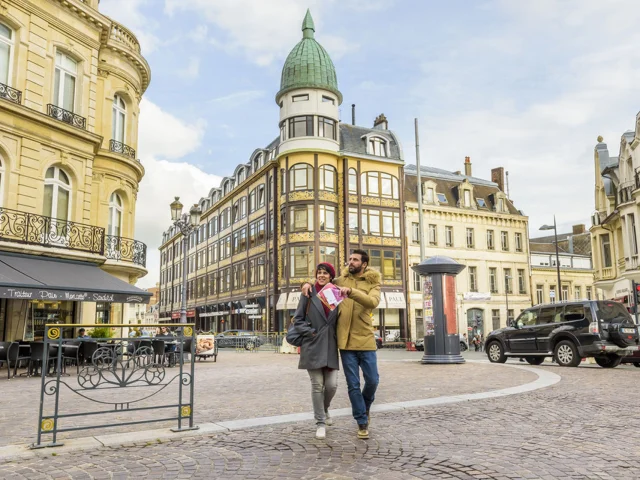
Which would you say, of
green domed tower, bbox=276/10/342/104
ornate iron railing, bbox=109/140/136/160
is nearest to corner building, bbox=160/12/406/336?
green domed tower, bbox=276/10/342/104

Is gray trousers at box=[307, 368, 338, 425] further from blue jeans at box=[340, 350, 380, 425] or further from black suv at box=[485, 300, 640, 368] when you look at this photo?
black suv at box=[485, 300, 640, 368]

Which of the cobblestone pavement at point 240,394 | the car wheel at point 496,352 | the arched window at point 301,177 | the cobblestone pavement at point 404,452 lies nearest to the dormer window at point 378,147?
the arched window at point 301,177

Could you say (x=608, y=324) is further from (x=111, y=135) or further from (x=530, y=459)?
(x=111, y=135)

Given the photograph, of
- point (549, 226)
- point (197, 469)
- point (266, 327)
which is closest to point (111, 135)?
point (197, 469)

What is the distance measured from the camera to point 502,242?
157 feet

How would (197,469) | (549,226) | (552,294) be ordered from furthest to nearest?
1. (552,294)
2. (549,226)
3. (197,469)

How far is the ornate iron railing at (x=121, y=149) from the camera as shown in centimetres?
1989

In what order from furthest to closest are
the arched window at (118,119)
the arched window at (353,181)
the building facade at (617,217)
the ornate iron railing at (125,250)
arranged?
the arched window at (353,181)
the building facade at (617,217)
the arched window at (118,119)
the ornate iron railing at (125,250)

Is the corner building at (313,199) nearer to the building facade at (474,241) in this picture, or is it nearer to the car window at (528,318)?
the building facade at (474,241)

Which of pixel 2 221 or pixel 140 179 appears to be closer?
pixel 2 221

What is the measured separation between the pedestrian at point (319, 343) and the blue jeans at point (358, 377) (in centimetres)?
14

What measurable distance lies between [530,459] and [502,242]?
45148 millimetres

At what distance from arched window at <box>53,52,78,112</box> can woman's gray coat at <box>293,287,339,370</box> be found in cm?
1495

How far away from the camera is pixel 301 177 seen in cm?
3912
